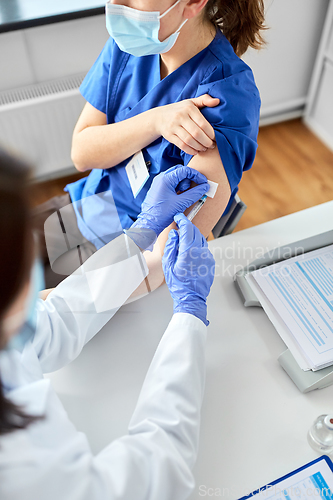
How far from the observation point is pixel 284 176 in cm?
245

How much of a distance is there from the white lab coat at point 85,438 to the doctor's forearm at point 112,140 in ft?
1.71

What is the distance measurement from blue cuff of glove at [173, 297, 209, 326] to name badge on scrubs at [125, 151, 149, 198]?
1.36 ft

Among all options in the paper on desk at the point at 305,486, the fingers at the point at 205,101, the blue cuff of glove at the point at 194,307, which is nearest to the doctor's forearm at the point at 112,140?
the fingers at the point at 205,101

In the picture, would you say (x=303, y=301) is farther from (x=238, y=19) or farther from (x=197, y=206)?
(x=238, y=19)

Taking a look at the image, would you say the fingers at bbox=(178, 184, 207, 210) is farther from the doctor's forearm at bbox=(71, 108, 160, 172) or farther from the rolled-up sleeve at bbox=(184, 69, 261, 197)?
the doctor's forearm at bbox=(71, 108, 160, 172)

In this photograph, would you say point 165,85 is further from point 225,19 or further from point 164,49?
point 225,19

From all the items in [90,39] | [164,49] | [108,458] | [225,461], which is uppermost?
[164,49]

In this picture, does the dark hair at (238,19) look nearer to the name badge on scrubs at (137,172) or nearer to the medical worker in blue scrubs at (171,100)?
the medical worker in blue scrubs at (171,100)

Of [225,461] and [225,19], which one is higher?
[225,19]

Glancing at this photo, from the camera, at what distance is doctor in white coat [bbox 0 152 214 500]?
530 millimetres

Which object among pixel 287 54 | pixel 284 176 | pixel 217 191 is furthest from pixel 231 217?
pixel 287 54

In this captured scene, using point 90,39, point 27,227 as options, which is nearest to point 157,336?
point 27,227

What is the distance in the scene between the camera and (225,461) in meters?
0.78

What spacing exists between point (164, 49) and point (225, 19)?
222mm
